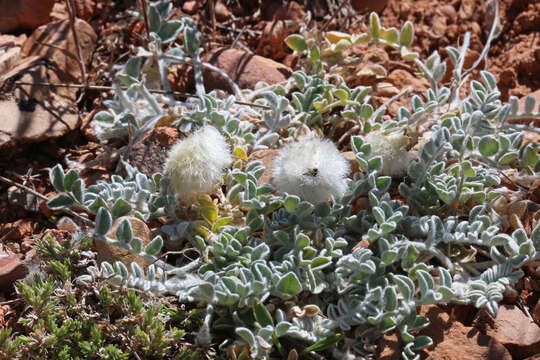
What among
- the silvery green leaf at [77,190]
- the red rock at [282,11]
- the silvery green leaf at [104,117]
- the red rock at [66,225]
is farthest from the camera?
the red rock at [282,11]

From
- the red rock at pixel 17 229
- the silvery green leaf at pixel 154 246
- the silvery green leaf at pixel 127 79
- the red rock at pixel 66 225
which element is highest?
the silvery green leaf at pixel 127 79

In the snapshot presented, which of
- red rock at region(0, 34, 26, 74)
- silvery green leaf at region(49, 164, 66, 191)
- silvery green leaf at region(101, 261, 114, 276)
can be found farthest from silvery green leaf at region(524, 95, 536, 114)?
red rock at region(0, 34, 26, 74)

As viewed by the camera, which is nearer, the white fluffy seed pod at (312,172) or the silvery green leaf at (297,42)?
the white fluffy seed pod at (312,172)

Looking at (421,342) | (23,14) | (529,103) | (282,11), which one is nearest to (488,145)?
(529,103)

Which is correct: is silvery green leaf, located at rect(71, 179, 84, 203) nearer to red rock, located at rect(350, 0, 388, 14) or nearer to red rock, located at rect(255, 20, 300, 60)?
red rock, located at rect(255, 20, 300, 60)

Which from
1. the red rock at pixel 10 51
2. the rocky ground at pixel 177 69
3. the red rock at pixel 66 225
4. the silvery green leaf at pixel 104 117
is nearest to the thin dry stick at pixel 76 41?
the rocky ground at pixel 177 69

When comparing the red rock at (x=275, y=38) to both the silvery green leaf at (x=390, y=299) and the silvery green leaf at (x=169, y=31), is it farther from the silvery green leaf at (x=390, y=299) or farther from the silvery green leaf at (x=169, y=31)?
the silvery green leaf at (x=390, y=299)

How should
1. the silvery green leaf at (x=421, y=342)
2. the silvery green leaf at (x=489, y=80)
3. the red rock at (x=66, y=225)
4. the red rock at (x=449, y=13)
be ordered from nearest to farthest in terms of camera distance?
the silvery green leaf at (x=421, y=342), the silvery green leaf at (x=489, y=80), the red rock at (x=66, y=225), the red rock at (x=449, y=13)
